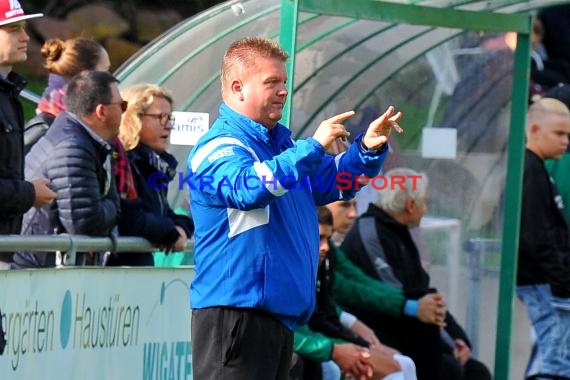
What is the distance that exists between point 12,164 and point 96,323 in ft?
3.08

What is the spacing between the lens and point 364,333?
357 inches

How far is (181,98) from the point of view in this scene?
31.2 feet

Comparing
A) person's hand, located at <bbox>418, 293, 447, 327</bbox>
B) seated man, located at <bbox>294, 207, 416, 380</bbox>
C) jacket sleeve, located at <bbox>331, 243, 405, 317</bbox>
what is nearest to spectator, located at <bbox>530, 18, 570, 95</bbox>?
person's hand, located at <bbox>418, 293, 447, 327</bbox>

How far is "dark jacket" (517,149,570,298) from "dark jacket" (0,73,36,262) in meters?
4.23

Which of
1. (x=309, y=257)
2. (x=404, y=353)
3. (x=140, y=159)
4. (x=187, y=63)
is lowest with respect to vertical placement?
→ (x=404, y=353)

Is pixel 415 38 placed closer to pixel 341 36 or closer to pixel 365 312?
pixel 341 36

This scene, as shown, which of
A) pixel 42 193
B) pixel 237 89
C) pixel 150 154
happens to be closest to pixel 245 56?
pixel 237 89

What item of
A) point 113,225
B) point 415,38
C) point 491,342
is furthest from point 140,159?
point 491,342

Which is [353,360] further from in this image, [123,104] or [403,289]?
[123,104]

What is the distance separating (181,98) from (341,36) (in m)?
1.14

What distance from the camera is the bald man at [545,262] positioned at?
33.9ft

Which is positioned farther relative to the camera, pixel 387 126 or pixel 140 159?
pixel 140 159

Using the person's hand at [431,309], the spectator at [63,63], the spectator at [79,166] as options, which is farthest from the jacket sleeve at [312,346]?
the spectator at [63,63]

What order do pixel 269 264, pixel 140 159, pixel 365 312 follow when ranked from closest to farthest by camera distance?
pixel 269 264
pixel 140 159
pixel 365 312
